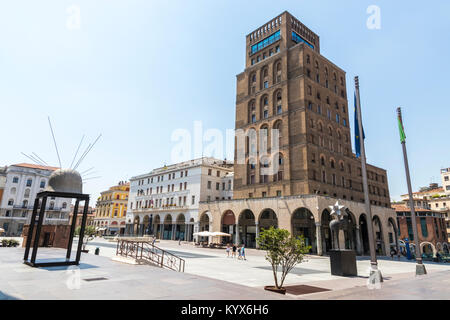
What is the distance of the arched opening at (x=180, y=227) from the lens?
195 feet

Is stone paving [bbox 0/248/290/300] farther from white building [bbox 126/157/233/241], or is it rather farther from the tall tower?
white building [bbox 126/157/233/241]

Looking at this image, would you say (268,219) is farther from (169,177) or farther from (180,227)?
(169,177)

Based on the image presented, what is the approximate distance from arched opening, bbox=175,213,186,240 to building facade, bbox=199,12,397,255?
720 cm

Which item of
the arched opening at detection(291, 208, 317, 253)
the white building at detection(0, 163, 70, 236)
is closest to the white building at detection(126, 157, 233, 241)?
the arched opening at detection(291, 208, 317, 253)

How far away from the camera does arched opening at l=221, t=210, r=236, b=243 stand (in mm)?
45938

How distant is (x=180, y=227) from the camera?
60.7 meters

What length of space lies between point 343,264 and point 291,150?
27703 millimetres

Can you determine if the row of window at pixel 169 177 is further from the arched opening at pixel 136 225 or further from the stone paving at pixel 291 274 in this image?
the stone paving at pixel 291 274

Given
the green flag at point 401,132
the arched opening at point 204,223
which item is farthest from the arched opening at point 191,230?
the green flag at point 401,132

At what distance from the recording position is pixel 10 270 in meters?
12.5

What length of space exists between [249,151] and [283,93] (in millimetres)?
11625

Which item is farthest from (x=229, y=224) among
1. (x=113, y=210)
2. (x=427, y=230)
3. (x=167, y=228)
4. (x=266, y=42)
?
(x=427, y=230)

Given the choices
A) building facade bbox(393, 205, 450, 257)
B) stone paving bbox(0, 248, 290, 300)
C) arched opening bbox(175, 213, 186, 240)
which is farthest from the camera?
building facade bbox(393, 205, 450, 257)
